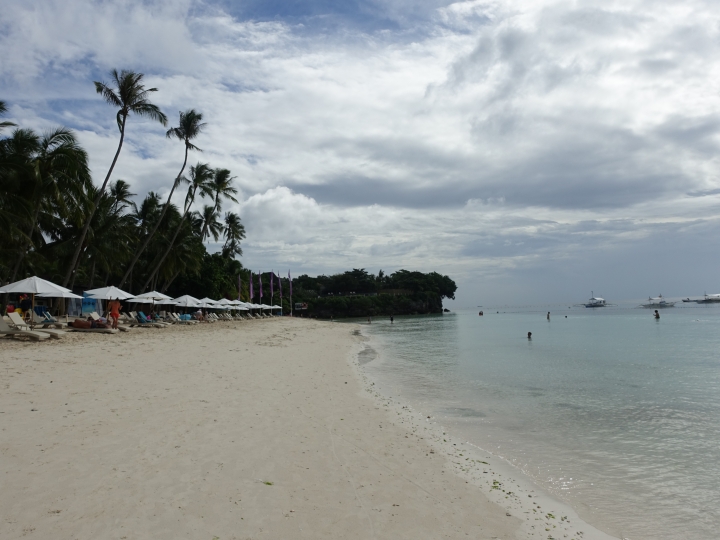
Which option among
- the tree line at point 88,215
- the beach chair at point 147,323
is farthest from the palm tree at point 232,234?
the beach chair at point 147,323

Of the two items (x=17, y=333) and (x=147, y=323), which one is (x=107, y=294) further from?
(x=17, y=333)

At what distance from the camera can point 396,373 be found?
1517 centimetres

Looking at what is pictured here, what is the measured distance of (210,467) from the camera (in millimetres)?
4719

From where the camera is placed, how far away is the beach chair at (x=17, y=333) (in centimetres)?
1394

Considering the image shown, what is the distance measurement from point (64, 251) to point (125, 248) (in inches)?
145

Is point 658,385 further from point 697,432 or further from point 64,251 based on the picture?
point 64,251

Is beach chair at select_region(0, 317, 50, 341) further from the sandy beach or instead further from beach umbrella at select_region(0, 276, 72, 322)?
the sandy beach

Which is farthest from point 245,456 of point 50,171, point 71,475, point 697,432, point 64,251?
point 64,251

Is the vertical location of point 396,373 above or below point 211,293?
below

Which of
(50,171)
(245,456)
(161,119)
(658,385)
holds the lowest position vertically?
(658,385)

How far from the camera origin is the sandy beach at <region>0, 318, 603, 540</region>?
365 centimetres

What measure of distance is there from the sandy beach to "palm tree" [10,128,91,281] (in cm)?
1387

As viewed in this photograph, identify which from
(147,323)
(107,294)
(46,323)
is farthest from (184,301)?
(46,323)

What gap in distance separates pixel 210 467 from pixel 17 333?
42.0 ft
